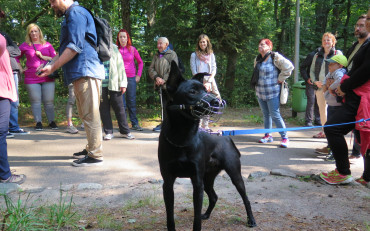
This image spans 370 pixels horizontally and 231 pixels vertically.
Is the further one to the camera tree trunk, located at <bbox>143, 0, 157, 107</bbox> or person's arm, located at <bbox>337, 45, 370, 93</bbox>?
tree trunk, located at <bbox>143, 0, 157, 107</bbox>

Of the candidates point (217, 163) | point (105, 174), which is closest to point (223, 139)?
point (217, 163)

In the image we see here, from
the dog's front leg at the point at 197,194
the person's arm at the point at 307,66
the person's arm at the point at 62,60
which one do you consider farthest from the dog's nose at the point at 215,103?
the person's arm at the point at 307,66

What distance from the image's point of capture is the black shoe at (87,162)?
481cm

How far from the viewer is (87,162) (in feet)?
16.0

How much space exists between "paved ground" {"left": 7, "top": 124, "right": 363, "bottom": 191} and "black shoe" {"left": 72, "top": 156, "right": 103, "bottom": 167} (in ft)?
0.38

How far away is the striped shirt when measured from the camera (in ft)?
20.3

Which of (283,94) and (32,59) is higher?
(32,59)

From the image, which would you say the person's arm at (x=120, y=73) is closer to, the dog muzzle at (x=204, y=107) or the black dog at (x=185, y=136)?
the black dog at (x=185, y=136)

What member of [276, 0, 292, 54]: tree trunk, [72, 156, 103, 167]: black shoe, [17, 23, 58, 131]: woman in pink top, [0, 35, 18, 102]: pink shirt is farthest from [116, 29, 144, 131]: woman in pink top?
[276, 0, 292, 54]: tree trunk

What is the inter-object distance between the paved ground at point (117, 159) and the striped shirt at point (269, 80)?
1190mm

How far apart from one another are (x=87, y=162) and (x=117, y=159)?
587 millimetres

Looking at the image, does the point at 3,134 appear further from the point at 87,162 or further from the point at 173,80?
the point at 173,80

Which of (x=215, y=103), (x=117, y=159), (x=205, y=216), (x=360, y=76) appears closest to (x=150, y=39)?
(x=117, y=159)

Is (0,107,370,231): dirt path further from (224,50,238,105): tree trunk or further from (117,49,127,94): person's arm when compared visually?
(224,50,238,105): tree trunk
